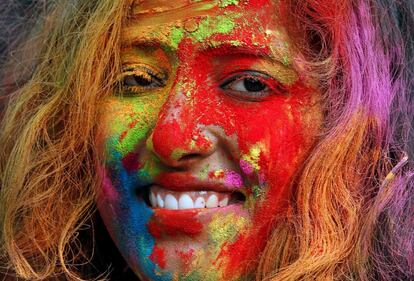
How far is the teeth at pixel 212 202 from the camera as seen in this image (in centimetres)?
158

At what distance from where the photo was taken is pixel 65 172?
68.8 inches

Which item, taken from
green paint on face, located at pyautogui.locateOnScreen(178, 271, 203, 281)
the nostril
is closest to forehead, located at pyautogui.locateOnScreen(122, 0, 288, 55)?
the nostril

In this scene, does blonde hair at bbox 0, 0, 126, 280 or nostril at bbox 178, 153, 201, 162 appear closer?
nostril at bbox 178, 153, 201, 162

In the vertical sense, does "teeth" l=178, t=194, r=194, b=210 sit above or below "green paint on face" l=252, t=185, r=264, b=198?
below

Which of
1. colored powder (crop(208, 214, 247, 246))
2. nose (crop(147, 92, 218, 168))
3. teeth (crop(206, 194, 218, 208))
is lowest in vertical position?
colored powder (crop(208, 214, 247, 246))

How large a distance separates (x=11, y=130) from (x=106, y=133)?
279mm

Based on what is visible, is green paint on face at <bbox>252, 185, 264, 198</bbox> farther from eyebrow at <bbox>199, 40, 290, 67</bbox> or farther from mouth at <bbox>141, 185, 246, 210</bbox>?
eyebrow at <bbox>199, 40, 290, 67</bbox>

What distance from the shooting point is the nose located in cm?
154

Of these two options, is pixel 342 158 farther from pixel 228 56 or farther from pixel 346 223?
pixel 228 56

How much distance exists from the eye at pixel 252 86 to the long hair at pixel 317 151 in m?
0.08

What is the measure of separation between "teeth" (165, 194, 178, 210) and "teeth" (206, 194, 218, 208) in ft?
0.20

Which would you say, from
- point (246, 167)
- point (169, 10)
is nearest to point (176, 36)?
point (169, 10)

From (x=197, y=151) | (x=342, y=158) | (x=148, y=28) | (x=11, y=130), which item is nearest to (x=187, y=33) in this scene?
(x=148, y=28)

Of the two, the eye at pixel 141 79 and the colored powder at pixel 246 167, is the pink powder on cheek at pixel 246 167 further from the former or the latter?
the eye at pixel 141 79
